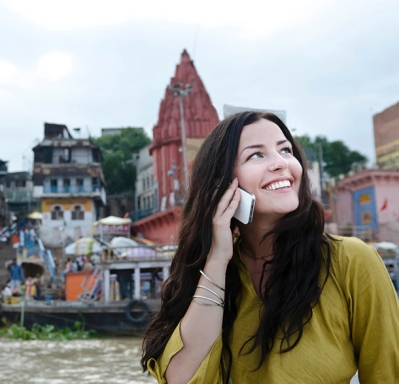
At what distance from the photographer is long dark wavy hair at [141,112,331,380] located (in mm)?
1879

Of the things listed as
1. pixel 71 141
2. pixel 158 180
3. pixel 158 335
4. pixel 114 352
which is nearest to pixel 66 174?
pixel 71 141

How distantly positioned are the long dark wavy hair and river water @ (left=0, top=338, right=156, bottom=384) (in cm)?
770

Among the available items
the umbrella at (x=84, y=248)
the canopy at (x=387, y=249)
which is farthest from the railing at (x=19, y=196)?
the canopy at (x=387, y=249)

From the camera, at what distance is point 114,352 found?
14.9 metres

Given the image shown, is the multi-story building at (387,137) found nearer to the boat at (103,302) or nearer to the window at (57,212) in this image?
the boat at (103,302)

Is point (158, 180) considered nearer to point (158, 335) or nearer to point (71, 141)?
point (71, 141)

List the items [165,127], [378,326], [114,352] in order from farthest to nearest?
1. [165,127]
2. [114,352]
3. [378,326]

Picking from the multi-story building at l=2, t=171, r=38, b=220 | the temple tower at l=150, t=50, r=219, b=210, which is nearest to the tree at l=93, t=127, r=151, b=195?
the multi-story building at l=2, t=171, r=38, b=220

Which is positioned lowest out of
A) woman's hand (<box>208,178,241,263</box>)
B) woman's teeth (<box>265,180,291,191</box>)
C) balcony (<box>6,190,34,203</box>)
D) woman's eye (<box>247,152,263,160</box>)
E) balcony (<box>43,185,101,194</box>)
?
woman's hand (<box>208,178,241,263</box>)

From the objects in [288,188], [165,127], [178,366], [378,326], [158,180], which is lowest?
[178,366]

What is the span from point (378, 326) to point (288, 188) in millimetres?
527

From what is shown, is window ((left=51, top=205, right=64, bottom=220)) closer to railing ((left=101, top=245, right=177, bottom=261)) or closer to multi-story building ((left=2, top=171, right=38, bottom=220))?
multi-story building ((left=2, top=171, right=38, bottom=220))

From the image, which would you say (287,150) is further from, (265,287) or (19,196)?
(19,196)

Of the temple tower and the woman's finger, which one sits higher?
the temple tower
